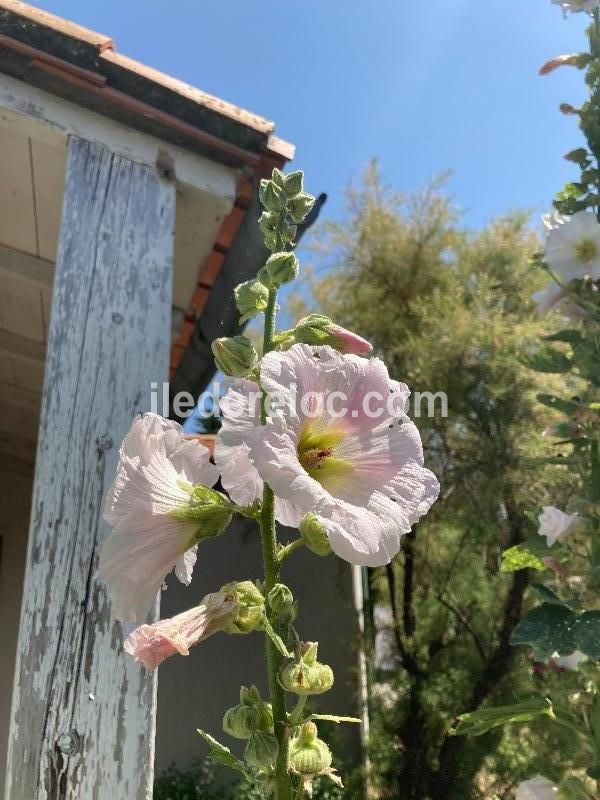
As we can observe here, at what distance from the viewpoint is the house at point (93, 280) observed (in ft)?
3.51

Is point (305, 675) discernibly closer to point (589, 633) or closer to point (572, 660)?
point (589, 633)

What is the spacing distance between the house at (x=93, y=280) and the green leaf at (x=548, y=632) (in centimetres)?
61

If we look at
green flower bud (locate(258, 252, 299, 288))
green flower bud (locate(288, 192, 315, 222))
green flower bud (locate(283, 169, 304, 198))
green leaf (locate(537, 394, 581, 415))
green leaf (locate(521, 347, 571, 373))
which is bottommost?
green flower bud (locate(258, 252, 299, 288))

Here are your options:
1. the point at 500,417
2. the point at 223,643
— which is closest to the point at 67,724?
the point at 223,643

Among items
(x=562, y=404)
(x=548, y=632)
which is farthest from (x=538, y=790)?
(x=562, y=404)

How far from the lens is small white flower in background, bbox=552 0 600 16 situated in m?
1.45

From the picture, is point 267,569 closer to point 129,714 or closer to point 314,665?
point 314,665

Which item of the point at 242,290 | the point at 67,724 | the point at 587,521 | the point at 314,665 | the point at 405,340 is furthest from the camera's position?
the point at 405,340

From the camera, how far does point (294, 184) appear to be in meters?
0.72

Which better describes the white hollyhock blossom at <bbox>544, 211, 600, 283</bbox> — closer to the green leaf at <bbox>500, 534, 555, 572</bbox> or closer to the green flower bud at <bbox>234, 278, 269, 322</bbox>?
the green leaf at <bbox>500, 534, 555, 572</bbox>

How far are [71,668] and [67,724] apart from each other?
0.08 m

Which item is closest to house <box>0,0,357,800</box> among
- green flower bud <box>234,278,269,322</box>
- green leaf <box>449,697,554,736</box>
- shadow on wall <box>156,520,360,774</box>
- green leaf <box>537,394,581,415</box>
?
green leaf <box>449,697,554,736</box>

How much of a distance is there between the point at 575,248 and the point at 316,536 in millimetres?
1121

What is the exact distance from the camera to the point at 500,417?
3469mm
